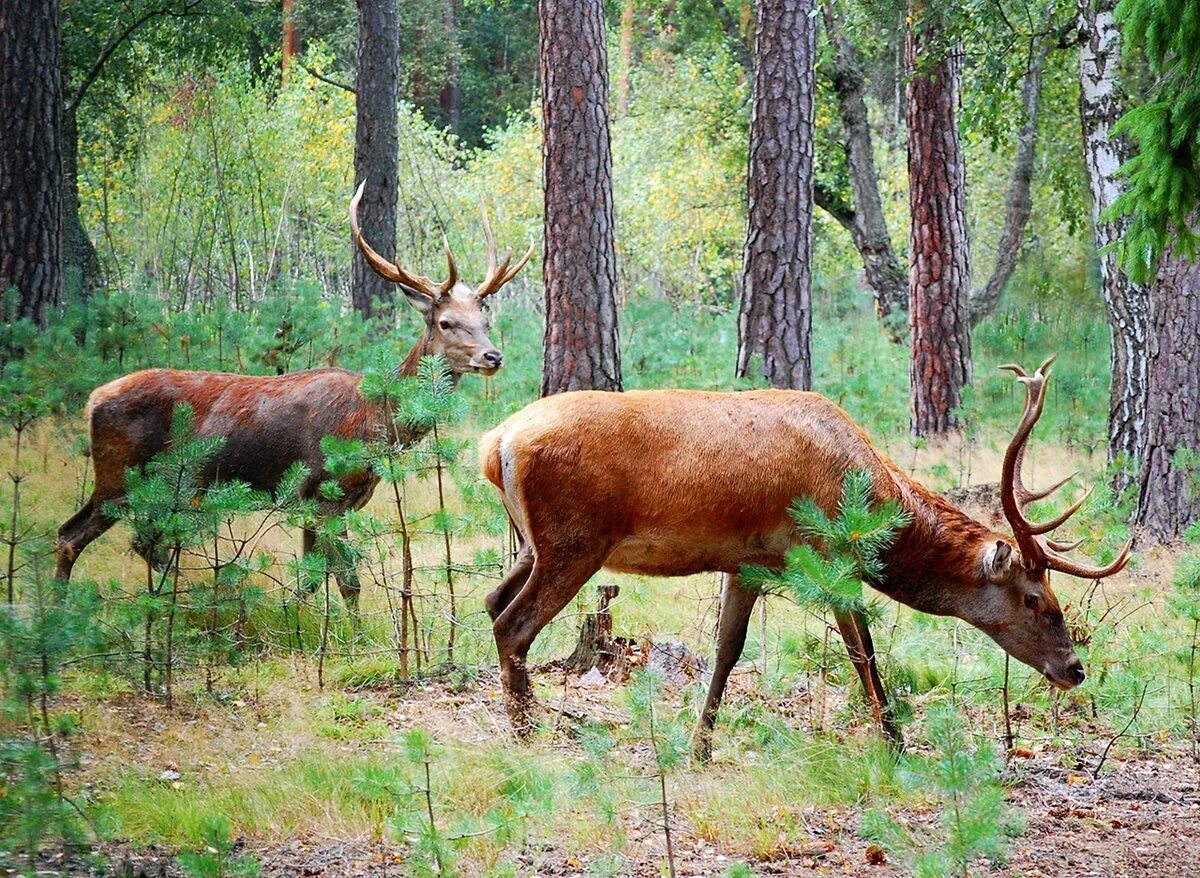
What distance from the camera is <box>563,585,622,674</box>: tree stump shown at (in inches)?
274

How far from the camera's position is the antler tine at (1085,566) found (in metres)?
5.29

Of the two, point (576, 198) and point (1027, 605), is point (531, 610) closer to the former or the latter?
point (1027, 605)

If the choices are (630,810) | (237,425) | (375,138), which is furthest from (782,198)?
(375,138)

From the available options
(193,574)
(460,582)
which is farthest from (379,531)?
(193,574)

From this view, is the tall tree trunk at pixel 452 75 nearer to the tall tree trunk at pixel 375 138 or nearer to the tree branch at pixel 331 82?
the tree branch at pixel 331 82

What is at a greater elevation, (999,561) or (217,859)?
(999,561)

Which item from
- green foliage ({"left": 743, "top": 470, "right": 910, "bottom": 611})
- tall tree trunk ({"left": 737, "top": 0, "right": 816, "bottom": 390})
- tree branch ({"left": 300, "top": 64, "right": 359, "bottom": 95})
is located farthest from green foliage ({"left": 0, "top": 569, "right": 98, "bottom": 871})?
tree branch ({"left": 300, "top": 64, "right": 359, "bottom": 95})

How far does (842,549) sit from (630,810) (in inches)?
52.3

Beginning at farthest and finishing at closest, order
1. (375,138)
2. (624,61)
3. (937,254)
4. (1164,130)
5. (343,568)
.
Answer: (624,61) < (375,138) < (937,254) < (343,568) < (1164,130)

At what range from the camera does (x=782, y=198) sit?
10.3m

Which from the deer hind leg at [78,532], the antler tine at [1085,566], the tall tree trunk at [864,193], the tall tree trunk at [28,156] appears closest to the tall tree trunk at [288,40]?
the tall tree trunk at [864,193]

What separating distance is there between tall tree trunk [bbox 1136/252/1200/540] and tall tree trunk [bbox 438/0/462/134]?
1154 inches

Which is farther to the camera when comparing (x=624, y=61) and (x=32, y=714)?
(x=624, y=61)

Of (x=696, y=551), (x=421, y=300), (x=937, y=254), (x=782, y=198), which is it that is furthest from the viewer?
(x=937, y=254)
